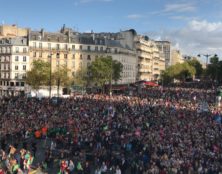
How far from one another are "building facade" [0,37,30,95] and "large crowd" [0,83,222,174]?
170ft

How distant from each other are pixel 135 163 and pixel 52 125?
12.3m

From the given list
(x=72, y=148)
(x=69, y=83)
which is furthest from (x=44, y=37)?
(x=72, y=148)

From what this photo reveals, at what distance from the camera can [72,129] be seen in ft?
122

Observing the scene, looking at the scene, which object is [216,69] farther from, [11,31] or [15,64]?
[15,64]

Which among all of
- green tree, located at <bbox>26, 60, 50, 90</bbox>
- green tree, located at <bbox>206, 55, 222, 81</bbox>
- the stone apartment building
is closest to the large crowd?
green tree, located at <bbox>26, 60, 50, 90</bbox>

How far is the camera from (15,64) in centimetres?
10088

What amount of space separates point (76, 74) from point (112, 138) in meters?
72.0

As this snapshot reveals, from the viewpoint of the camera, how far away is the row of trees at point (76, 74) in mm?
90688

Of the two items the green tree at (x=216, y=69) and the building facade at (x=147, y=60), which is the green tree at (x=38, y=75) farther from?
the green tree at (x=216, y=69)

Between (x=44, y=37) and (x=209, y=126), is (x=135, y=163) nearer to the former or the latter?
(x=209, y=126)

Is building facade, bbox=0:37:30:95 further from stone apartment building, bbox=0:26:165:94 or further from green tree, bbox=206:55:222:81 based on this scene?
green tree, bbox=206:55:222:81

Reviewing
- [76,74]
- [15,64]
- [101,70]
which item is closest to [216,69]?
[101,70]

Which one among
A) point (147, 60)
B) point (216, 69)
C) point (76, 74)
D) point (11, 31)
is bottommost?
point (76, 74)

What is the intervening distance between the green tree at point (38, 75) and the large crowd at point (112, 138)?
4102 centimetres
